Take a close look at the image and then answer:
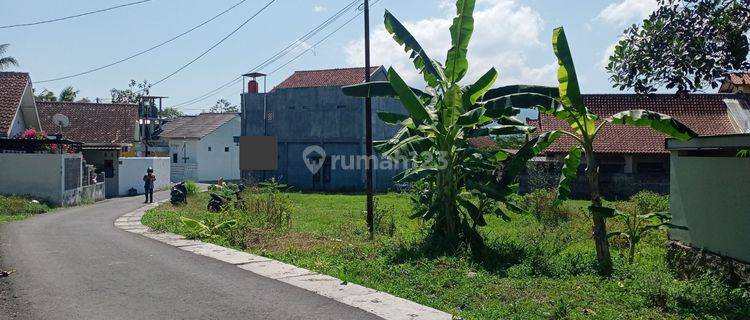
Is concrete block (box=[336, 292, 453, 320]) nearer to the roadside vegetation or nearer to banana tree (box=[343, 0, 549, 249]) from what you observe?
banana tree (box=[343, 0, 549, 249])

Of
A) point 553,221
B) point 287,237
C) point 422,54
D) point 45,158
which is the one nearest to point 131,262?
point 287,237

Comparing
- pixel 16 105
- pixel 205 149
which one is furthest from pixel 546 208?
pixel 205 149

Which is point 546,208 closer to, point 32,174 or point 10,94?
point 32,174

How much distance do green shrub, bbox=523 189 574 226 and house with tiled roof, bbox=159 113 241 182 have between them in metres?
31.4

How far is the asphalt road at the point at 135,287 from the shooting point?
702 cm

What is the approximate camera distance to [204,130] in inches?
1880

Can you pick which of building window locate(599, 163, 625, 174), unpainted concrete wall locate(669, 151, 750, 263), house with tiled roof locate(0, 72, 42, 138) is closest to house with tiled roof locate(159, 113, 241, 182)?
house with tiled roof locate(0, 72, 42, 138)

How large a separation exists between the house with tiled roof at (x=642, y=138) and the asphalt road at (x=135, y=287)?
21366 mm

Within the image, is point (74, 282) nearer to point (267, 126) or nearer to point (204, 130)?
point (267, 126)

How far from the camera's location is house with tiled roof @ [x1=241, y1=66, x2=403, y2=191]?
34.6 metres

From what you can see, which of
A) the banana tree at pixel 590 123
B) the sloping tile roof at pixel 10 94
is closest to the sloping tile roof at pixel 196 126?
the sloping tile roof at pixel 10 94

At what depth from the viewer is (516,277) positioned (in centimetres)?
882

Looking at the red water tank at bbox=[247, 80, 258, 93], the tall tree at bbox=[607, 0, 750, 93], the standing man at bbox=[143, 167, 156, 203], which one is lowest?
the standing man at bbox=[143, 167, 156, 203]

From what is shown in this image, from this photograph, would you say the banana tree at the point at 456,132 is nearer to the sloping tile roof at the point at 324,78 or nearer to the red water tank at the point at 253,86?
the sloping tile roof at the point at 324,78
